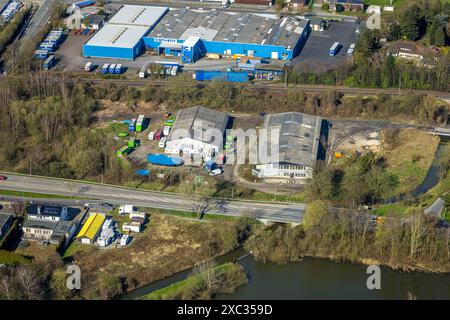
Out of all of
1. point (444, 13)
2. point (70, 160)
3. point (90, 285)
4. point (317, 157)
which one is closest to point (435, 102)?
point (317, 157)

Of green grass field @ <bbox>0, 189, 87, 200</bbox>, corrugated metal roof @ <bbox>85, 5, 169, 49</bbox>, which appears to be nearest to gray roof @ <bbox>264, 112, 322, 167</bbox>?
green grass field @ <bbox>0, 189, 87, 200</bbox>

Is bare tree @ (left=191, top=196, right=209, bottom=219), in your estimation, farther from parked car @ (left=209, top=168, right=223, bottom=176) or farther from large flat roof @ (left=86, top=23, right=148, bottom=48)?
large flat roof @ (left=86, top=23, right=148, bottom=48)

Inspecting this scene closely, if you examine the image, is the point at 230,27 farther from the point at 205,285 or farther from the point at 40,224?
the point at 205,285

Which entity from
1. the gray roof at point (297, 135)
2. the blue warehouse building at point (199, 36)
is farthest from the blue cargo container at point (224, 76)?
the gray roof at point (297, 135)

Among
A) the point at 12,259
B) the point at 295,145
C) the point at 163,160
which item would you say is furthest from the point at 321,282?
the point at 12,259

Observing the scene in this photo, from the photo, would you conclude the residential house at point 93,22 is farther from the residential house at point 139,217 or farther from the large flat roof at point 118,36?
the residential house at point 139,217

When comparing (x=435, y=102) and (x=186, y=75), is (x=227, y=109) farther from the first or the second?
(x=435, y=102)

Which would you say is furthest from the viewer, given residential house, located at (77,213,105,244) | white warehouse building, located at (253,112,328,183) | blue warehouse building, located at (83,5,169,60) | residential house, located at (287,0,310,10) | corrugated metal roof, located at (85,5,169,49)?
residential house, located at (287,0,310,10)
